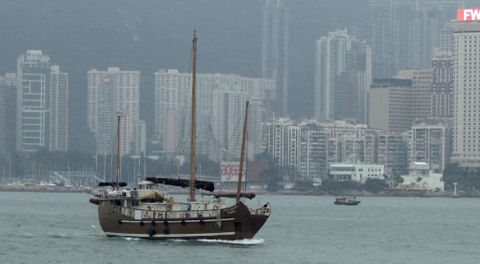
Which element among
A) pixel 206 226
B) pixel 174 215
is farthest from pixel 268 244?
pixel 174 215

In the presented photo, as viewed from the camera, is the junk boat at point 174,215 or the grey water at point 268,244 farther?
the junk boat at point 174,215

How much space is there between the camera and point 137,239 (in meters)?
86.8

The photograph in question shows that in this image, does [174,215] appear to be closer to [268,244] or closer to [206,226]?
[206,226]

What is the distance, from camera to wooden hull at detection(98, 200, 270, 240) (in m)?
83.7


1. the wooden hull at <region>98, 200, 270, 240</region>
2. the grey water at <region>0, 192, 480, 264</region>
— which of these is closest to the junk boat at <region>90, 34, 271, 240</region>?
the wooden hull at <region>98, 200, 270, 240</region>

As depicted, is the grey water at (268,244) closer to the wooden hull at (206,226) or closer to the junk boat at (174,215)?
the wooden hull at (206,226)

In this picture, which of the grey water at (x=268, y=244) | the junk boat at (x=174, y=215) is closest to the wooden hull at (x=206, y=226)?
the junk boat at (x=174, y=215)

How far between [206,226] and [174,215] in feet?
6.26

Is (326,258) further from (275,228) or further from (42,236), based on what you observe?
(275,228)

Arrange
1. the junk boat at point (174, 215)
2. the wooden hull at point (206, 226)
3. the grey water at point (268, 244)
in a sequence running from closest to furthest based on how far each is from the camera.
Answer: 1. the grey water at point (268, 244)
2. the wooden hull at point (206, 226)
3. the junk boat at point (174, 215)

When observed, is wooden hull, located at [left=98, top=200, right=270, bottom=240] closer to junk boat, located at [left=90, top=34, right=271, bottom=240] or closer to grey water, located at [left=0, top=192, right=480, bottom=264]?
junk boat, located at [left=90, top=34, right=271, bottom=240]

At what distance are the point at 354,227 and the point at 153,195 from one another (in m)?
32.9

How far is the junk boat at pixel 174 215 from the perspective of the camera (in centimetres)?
8394

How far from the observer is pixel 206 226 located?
8419cm
